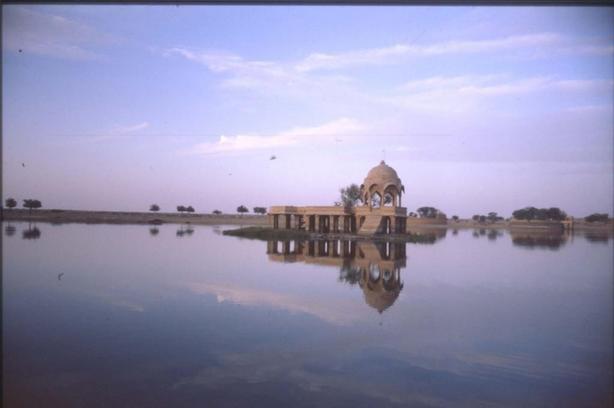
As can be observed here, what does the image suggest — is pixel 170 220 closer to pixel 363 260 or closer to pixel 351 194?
pixel 351 194

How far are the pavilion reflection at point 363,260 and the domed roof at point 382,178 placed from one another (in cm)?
442

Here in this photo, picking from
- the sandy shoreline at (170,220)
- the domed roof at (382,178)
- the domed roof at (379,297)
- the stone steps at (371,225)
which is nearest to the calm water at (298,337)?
the domed roof at (379,297)

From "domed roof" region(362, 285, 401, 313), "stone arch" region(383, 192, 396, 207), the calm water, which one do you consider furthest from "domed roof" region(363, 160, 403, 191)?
"domed roof" region(362, 285, 401, 313)

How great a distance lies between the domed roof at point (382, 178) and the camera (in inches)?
966

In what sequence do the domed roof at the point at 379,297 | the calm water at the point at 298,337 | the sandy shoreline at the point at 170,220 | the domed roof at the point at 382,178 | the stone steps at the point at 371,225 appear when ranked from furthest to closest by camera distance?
the sandy shoreline at the point at 170,220, the domed roof at the point at 382,178, the stone steps at the point at 371,225, the domed roof at the point at 379,297, the calm water at the point at 298,337

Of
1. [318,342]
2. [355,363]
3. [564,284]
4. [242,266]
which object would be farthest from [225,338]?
[564,284]

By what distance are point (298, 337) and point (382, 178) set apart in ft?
61.7

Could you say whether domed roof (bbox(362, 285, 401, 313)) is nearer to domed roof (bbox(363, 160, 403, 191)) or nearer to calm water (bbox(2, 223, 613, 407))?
calm water (bbox(2, 223, 613, 407))

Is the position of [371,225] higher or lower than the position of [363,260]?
higher

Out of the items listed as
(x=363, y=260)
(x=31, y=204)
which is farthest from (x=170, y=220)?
(x=363, y=260)

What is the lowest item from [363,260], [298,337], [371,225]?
[298,337]

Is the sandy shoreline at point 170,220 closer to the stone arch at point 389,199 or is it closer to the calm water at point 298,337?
the stone arch at point 389,199

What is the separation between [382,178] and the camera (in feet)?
81.1

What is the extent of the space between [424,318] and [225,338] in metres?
3.18
